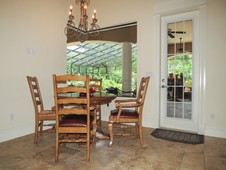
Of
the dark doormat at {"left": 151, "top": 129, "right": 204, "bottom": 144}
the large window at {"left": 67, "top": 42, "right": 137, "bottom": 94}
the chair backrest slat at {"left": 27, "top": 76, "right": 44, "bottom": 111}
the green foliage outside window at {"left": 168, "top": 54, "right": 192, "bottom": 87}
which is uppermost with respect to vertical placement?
the large window at {"left": 67, "top": 42, "right": 137, "bottom": 94}

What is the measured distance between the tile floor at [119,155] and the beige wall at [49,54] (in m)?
0.50

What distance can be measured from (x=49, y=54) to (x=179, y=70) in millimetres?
2780

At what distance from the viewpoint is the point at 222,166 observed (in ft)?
6.03

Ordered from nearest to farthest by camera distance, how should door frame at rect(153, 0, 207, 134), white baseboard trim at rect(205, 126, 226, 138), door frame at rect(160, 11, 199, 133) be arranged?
white baseboard trim at rect(205, 126, 226, 138) → door frame at rect(153, 0, 207, 134) → door frame at rect(160, 11, 199, 133)

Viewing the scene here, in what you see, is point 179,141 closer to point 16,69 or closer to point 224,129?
point 224,129

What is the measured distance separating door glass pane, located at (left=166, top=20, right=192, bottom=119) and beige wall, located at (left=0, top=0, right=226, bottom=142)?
299 millimetres

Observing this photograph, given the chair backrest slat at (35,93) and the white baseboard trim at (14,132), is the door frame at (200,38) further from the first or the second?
the white baseboard trim at (14,132)

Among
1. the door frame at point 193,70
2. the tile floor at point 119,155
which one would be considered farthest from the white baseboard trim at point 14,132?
the door frame at point 193,70

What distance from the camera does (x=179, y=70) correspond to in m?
3.29

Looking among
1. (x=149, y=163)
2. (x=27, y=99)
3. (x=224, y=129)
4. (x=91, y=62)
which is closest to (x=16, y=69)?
(x=27, y=99)

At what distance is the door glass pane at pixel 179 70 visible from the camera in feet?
10.5

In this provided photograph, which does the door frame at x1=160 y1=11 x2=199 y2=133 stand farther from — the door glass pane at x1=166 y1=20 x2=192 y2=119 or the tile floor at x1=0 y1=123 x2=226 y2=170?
the tile floor at x1=0 y1=123 x2=226 y2=170

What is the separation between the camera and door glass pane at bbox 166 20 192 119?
10.5 feet

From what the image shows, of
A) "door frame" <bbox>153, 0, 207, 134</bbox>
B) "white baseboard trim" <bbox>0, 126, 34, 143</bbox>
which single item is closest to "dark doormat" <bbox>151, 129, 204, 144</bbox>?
"door frame" <bbox>153, 0, 207, 134</bbox>
